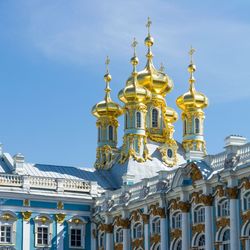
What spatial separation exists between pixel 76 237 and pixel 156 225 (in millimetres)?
8373

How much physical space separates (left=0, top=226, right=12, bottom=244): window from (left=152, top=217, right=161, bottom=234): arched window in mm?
9440

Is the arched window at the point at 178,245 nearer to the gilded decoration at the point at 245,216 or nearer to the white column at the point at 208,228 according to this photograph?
the white column at the point at 208,228

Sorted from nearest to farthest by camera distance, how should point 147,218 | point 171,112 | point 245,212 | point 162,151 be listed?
1. point 245,212
2. point 147,218
3. point 162,151
4. point 171,112

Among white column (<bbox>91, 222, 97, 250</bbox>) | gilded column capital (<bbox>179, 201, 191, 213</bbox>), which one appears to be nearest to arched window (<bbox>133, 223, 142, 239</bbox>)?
white column (<bbox>91, 222, 97, 250</bbox>)

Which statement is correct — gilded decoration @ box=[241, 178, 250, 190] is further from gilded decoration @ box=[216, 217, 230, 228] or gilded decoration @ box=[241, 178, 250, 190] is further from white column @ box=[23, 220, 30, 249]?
white column @ box=[23, 220, 30, 249]

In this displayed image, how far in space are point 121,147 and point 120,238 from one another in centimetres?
980

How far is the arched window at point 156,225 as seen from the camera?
48.3m

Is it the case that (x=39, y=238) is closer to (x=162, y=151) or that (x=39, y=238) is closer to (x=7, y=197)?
(x=7, y=197)

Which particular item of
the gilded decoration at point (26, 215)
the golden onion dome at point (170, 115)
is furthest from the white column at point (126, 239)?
the golden onion dome at point (170, 115)

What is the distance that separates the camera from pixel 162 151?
60.7 metres

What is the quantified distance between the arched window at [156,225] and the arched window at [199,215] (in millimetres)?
3668

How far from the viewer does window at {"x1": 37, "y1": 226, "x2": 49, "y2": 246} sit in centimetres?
5416

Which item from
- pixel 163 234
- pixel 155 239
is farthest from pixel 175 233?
pixel 155 239

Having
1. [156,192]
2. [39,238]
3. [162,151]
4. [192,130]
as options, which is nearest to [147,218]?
[156,192]
